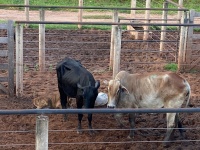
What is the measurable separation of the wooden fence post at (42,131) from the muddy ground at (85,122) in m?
1.11

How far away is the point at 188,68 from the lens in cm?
1299

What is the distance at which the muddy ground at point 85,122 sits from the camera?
775cm

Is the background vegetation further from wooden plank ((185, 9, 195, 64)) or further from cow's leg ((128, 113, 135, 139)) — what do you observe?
cow's leg ((128, 113, 135, 139))

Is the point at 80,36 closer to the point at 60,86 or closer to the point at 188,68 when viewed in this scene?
the point at 188,68

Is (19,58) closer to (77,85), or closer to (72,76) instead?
(72,76)

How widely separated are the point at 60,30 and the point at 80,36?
4.06 ft

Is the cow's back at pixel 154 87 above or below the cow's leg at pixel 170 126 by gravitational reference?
above

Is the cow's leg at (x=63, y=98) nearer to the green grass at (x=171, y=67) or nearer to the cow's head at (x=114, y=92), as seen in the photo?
the cow's head at (x=114, y=92)

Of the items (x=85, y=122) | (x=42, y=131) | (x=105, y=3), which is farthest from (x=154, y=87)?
(x=105, y=3)

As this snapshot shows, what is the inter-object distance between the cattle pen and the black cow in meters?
0.40

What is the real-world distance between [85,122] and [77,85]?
79 centimetres

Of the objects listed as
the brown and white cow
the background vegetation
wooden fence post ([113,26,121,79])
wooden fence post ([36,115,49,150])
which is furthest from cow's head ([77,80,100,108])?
the background vegetation

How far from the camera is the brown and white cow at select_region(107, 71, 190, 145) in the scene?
26.4 feet

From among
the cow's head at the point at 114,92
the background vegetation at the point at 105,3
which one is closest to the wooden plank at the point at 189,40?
the cow's head at the point at 114,92
